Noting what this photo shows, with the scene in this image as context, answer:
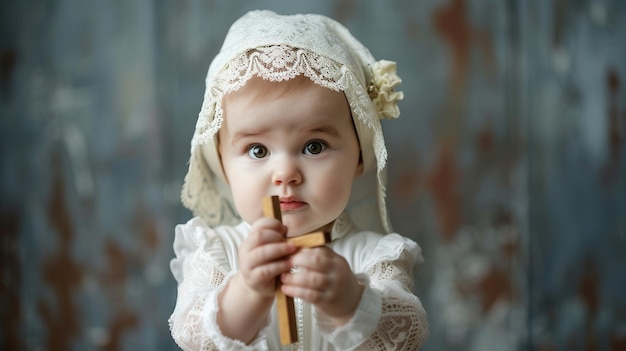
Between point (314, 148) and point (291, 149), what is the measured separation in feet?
0.15

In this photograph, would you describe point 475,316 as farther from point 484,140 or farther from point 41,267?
point 41,267

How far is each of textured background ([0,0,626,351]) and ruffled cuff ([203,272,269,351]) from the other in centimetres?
97

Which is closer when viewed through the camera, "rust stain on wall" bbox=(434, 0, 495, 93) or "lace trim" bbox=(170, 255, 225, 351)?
"lace trim" bbox=(170, 255, 225, 351)

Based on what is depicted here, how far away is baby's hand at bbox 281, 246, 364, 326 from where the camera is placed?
1.03 meters

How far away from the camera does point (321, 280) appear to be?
40.5 inches

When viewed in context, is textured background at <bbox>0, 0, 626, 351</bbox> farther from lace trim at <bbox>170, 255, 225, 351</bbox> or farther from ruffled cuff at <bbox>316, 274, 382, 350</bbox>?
ruffled cuff at <bbox>316, 274, 382, 350</bbox>

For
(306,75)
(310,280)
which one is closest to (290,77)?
(306,75)

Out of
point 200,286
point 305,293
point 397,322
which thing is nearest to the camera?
point 305,293

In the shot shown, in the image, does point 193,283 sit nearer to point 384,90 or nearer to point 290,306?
point 290,306

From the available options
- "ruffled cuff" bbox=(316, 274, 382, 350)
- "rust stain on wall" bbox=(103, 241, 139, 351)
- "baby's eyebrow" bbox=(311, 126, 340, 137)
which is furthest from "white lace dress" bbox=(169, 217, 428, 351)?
"rust stain on wall" bbox=(103, 241, 139, 351)

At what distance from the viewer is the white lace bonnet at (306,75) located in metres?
1.23

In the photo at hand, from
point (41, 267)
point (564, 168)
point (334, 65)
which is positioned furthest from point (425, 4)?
point (41, 267)

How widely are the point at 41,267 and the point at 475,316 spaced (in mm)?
1242

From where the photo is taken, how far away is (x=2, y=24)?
2.07 metres
